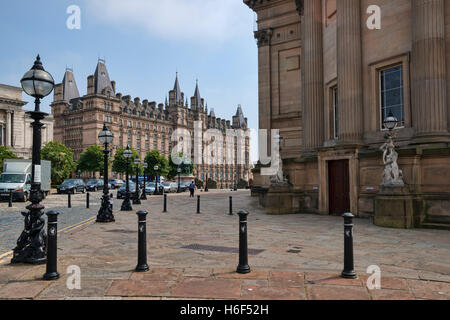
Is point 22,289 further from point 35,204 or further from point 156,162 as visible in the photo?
point 156,162

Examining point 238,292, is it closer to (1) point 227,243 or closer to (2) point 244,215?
(2) point 244,215

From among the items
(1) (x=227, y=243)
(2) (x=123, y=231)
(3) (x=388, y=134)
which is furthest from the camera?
(3) (x=388, y=134)

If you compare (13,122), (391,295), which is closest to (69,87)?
(13,122)

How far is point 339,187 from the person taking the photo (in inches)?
624

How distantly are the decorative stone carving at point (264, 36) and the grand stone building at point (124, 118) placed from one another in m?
79.4

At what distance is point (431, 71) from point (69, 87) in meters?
109

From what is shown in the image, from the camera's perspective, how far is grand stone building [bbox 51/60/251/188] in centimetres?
10012

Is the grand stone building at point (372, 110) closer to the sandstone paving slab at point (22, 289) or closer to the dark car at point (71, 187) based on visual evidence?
the sandstone paving slab at point (22, 289)

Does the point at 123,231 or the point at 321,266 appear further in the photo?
the point at 123,231

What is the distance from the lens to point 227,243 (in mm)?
9328

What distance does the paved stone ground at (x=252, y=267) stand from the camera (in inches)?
206

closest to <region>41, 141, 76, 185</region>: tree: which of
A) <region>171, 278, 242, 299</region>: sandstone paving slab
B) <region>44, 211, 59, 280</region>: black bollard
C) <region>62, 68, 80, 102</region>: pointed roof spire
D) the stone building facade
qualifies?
the stone building facade

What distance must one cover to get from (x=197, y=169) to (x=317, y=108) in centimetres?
11951
